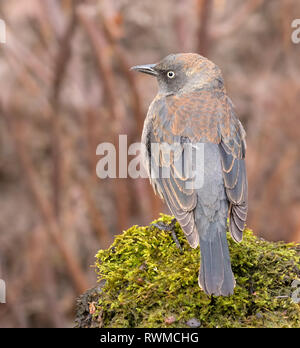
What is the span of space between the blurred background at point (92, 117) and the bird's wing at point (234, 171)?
2622 millimetres

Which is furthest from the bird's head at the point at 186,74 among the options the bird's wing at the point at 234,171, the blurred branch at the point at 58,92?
the blurred branch at the point at 58,92

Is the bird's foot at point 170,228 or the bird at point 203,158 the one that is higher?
the bird at point 203,158

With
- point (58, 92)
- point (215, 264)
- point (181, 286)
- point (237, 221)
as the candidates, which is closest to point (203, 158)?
point (237, 221)

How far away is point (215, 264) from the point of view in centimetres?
378

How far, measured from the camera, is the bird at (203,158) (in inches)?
158

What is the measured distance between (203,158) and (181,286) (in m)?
1.19

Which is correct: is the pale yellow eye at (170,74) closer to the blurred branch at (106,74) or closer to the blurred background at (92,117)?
the blurred background at (92,117)

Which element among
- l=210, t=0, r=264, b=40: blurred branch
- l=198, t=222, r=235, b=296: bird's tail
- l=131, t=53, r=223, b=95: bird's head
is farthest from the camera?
l=210, t=0, r=264, b=40: blurred branch

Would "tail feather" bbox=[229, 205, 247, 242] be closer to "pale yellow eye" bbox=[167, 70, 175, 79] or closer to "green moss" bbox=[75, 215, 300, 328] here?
"green moss" bbox=[75, 215, 300, 328]

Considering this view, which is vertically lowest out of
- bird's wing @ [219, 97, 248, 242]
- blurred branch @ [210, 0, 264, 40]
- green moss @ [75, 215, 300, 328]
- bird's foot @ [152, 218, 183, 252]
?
green moss @ [75, 215, 300, 328]

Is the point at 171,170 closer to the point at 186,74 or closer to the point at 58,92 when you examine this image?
the point at 186,74

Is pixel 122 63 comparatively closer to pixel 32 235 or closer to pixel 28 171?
pixel 28 171

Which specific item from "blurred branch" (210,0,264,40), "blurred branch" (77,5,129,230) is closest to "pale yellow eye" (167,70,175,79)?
"blurred branch" (77,5,129,230)

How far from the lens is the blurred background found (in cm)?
741
